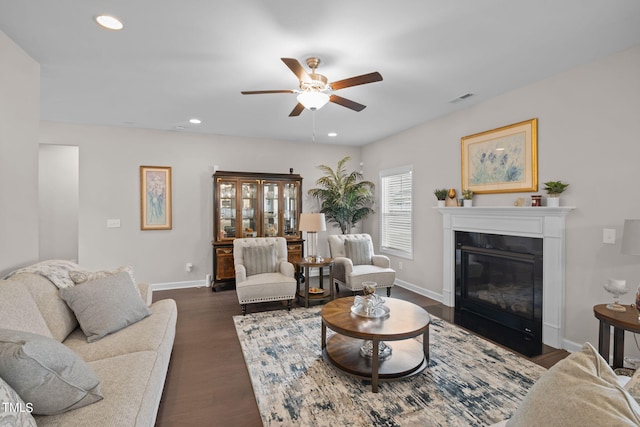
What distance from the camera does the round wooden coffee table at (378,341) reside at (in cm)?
227

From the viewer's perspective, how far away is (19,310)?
1740 mm

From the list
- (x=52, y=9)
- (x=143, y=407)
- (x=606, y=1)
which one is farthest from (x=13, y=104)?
(x=606, y=1)

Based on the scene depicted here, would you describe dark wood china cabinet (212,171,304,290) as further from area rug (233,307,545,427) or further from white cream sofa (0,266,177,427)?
white cream sofa (0,266,177,427)

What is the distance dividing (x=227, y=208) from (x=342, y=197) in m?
2.10

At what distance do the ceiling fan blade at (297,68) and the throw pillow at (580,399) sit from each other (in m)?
2.16

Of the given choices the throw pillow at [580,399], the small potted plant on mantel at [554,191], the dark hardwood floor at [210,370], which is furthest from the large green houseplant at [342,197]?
the throw pillow at [580,399]

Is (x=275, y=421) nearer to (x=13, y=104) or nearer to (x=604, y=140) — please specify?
(x=13, y=104)

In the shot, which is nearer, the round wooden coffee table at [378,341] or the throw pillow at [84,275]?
the round wooden coffee table at [378,341]

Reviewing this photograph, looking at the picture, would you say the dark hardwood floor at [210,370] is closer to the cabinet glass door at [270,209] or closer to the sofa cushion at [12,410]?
the sofa cushion at [12,410]

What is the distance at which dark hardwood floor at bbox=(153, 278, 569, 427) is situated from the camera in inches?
80.2

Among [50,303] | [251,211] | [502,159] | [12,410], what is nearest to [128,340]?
[50,303]

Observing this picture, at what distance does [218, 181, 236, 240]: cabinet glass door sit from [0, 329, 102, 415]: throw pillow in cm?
376

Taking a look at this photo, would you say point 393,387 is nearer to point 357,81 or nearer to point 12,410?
point 12,410

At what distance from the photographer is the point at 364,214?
5.97m
